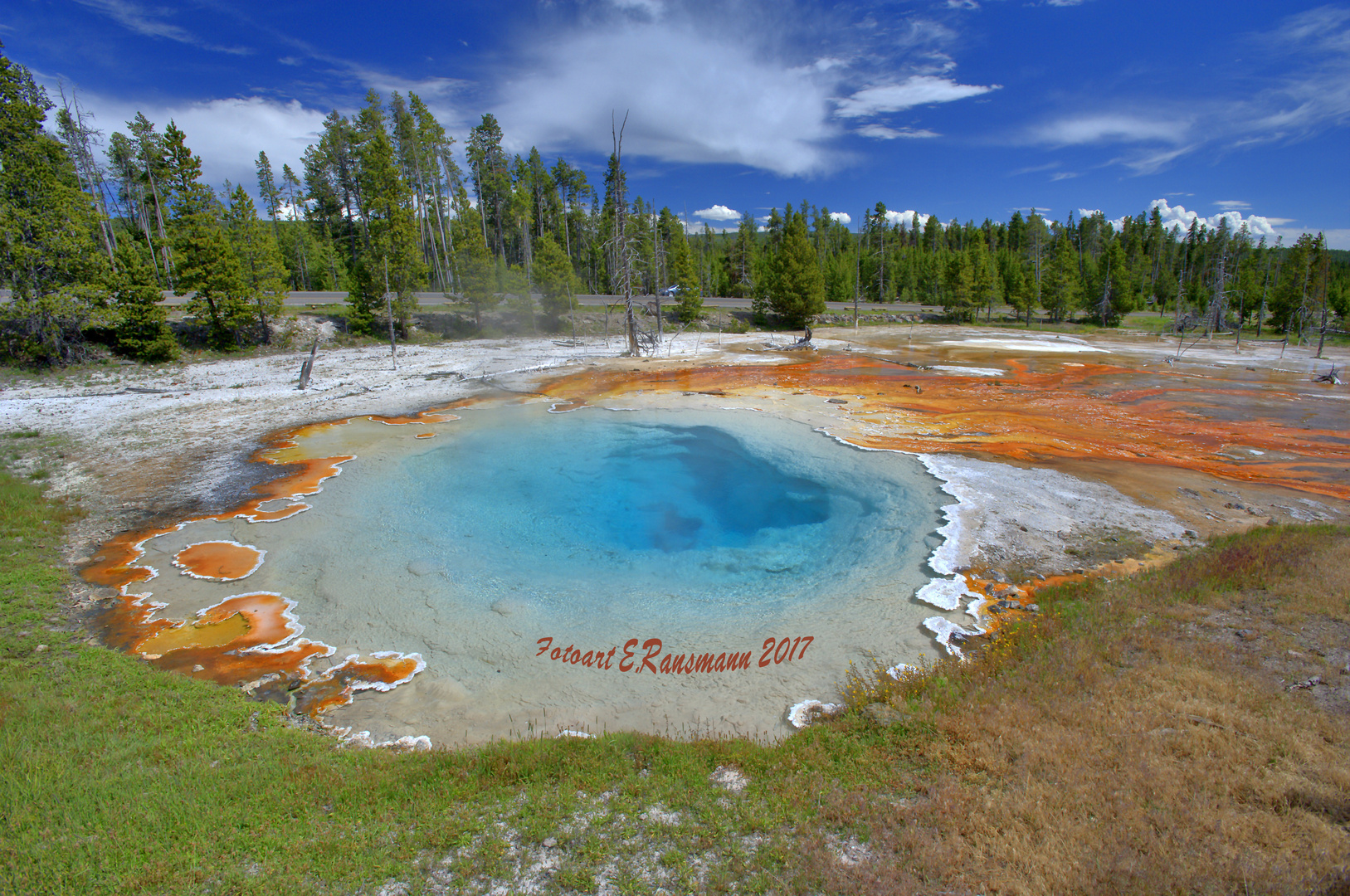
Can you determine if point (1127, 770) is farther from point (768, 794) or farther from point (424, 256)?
point (424, 256)

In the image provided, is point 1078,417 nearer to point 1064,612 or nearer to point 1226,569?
point 1226,569

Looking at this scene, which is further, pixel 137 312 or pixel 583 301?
pixel 583 301

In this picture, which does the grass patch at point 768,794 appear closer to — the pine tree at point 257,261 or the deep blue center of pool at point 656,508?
the deep blue center of pool at point 656,508

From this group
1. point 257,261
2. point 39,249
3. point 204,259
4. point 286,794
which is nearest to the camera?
point 286,794

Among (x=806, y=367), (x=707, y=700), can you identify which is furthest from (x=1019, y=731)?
(x=806, y=367)

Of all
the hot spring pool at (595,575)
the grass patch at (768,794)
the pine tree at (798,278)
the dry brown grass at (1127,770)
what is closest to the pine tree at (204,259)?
the hot spring pool at (595,575)

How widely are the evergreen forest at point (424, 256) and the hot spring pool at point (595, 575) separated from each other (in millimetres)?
16227

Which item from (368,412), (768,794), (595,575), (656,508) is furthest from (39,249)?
(768,794)

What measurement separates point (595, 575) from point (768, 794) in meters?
6.04

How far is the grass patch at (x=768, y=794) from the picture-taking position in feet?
12.8

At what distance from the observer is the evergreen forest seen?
906 inches

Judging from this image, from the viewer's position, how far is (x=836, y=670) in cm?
737

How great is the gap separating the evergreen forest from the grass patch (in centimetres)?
2506

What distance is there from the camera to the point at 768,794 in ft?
15.9
